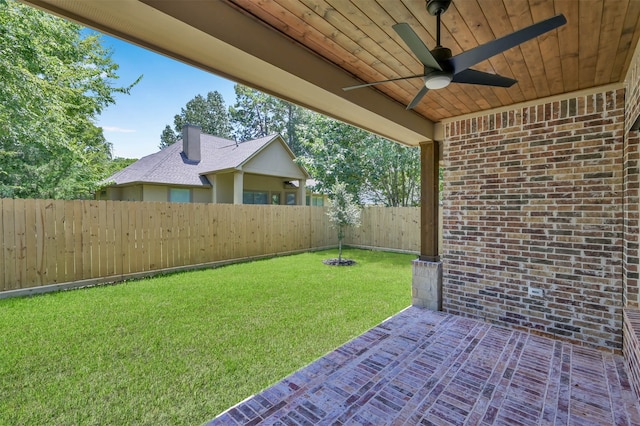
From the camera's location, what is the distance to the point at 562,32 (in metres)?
2.20

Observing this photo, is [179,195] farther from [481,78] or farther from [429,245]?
[481,78]

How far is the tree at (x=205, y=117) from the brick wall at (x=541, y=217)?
90.8 feet

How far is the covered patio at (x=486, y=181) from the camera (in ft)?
6.68

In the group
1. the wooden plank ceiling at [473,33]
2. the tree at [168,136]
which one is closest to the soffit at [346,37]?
the wooden plank ceiling at [473,33]

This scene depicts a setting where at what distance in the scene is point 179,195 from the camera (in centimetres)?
1178

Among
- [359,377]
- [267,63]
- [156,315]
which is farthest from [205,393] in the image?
[267,63]

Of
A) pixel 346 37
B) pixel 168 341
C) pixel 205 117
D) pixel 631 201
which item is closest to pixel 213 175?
pixel 168 341

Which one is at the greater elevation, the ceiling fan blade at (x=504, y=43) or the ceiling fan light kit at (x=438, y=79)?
the ceiling fan blade at (x=504, y=43)

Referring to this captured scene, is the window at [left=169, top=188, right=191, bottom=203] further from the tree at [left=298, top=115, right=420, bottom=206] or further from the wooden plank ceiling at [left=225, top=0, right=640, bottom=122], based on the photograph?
the wooden plank ceiling at [left=225, top=0, right=640, bottom=122]

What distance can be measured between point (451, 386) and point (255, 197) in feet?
37.9

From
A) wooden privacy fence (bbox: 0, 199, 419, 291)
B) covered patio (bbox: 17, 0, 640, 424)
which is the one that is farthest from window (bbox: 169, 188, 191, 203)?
covered patio (bbox: 17, 0, 640, 424)

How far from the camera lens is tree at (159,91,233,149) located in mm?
27859

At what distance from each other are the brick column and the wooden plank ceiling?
1612 millimetres

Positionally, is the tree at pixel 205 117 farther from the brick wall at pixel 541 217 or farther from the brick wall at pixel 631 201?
the brick wall at pixel 631 201
